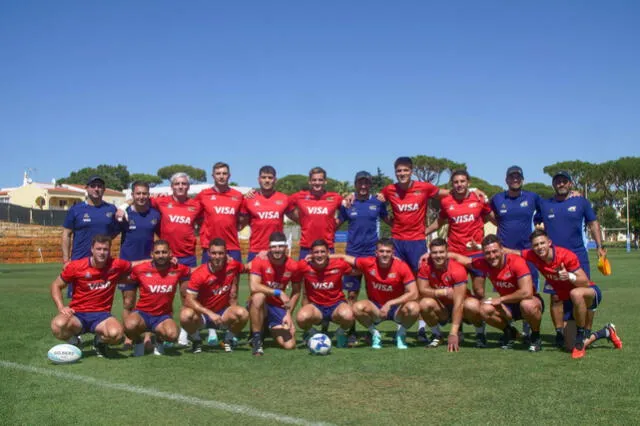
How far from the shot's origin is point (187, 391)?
5.46 m

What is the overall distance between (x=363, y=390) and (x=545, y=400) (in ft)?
4.89

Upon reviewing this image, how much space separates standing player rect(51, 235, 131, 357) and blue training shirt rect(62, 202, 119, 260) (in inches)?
50.0

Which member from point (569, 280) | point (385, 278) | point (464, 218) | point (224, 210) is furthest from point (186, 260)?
point (569, 280)

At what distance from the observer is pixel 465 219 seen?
8758mm

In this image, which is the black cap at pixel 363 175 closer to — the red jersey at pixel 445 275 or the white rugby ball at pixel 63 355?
the red jersey at pixel 445 275

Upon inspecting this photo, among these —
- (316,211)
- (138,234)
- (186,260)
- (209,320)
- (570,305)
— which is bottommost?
(209,320)

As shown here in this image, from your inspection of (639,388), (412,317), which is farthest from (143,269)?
(639,388)

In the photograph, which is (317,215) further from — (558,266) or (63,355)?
(63,355)

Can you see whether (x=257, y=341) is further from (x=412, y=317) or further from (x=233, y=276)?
(x=412, y=317)

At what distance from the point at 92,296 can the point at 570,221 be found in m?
6.10

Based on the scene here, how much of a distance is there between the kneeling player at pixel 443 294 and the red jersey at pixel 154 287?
123 inches

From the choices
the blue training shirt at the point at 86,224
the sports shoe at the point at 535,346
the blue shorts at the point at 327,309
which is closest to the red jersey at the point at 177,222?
the blue training shirt at the point at 86,224

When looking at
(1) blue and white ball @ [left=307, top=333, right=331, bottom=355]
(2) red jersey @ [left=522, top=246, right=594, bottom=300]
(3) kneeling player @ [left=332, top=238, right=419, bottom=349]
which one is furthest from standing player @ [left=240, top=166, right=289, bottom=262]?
(2) red jersey @ [left=522, top=246, right=594, bottom=300]

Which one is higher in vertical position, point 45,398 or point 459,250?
point 459,250
